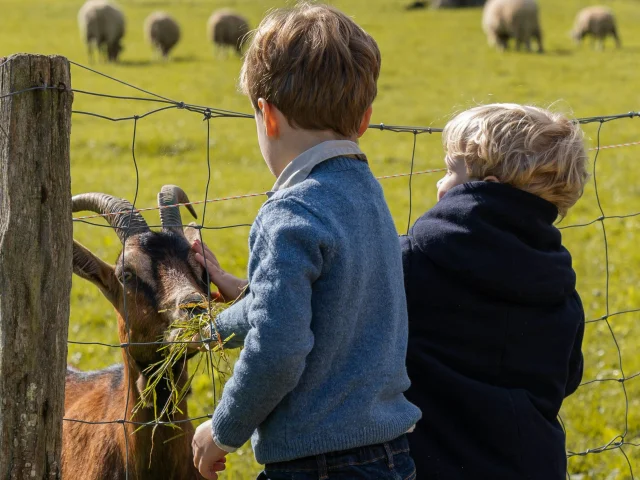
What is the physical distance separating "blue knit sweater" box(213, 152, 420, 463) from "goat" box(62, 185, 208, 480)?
112 centimetres

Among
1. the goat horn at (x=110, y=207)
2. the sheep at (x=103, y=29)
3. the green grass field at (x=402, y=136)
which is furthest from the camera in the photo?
the sheep at (x=103, y=29)

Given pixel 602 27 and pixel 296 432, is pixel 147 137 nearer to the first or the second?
pixel 296 432

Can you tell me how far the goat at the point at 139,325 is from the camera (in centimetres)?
354

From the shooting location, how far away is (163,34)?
34.4 meters

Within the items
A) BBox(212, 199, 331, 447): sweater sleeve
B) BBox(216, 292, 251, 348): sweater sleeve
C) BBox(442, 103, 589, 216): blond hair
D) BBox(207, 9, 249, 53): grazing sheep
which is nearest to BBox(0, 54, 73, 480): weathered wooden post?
BBox(216, 292, 251, 348): sweater sleeve

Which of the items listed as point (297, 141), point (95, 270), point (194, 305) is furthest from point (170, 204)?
point (297, 141)

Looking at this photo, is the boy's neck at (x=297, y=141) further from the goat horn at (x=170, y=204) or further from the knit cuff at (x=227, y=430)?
the goat horn at (x=170, y=204)

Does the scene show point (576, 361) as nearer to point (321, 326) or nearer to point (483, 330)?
point (483, 330)

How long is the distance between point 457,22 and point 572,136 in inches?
1621

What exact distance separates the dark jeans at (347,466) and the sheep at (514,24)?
1374 inches

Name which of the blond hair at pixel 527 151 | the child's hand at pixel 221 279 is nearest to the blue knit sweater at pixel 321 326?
the blond hair at pixel 527 151

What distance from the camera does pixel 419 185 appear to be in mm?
13438

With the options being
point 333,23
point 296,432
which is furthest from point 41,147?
point 296,432

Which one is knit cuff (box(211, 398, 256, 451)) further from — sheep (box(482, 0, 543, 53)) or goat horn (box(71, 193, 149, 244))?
sheep (box(482, 0, 543, 53))
